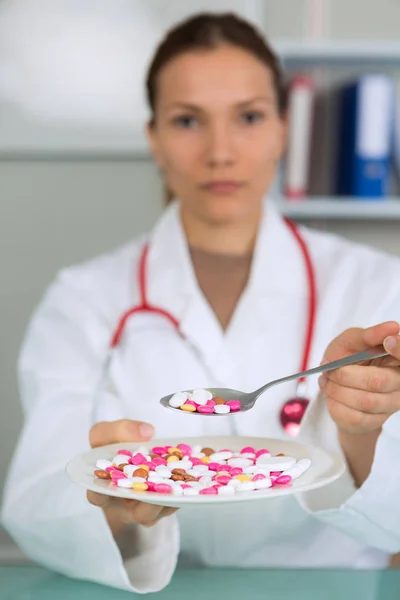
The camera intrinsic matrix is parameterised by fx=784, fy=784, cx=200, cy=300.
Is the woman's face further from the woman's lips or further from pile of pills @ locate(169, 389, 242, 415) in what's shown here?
pile of pills @ locate(169, 389, 242, 415)

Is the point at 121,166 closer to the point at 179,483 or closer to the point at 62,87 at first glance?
the point at 62,87

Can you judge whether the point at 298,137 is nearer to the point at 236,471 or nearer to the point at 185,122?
the point at 185,122

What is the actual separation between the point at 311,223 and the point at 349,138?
12 cm

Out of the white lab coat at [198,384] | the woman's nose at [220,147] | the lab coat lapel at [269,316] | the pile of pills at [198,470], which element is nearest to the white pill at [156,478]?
the pile of pills at [198,470]

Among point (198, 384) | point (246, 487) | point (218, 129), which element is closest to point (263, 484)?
point (246, 487)

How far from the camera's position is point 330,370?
0.41 m

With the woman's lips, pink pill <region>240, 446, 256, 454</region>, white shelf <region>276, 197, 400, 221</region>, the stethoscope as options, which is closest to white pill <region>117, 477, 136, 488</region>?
pink pill <region>240, 446, 256, 454</region>

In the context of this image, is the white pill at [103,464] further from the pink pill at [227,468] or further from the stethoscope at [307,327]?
the stethoscope at [307,327]

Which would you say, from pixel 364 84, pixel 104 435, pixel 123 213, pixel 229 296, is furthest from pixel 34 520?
pixel 364 84

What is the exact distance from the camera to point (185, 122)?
2.20 feet

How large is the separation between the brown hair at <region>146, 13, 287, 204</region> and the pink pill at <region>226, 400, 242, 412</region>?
1.17ft

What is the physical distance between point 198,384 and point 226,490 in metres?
0.27

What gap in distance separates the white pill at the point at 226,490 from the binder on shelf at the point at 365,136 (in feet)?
1.89

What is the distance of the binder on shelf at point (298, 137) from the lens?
33.6 inches
